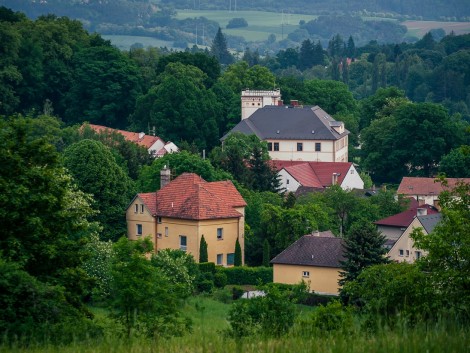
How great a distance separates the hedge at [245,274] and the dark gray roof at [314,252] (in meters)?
0.55

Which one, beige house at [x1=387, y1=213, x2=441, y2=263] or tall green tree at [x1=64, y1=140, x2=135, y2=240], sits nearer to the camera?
beige house at [x1=387, y1=213, x2=441, y2=263]

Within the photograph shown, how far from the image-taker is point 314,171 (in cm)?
8162

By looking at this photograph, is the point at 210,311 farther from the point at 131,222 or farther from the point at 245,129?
the point at 245,129

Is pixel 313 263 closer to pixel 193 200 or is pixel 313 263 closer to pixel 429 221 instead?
pixel 193 200

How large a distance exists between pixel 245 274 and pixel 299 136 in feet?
127

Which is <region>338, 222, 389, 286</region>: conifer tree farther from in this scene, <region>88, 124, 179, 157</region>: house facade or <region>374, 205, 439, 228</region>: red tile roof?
<region>88, 124, 179, 157</region>: house facade

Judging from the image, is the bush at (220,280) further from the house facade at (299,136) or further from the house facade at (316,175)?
the house facade at (299,136)

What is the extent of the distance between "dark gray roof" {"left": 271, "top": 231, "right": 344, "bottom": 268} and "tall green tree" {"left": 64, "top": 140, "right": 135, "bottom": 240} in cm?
659

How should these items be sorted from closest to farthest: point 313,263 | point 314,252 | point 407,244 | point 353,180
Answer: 1. point 313,263
2. point 314,252
3. point 407,244
4. point 353,180

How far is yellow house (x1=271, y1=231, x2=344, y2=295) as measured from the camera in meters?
53.3

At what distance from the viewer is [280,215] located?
58.6 m

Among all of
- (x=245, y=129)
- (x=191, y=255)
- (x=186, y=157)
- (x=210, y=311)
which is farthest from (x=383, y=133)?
(x=210, y=311)

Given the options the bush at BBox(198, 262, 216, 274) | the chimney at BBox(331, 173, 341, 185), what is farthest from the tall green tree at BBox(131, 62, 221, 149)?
the bush at BBox(198, 262, 216, 274)

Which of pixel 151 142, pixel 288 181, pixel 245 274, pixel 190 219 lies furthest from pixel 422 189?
pixel 245 274
